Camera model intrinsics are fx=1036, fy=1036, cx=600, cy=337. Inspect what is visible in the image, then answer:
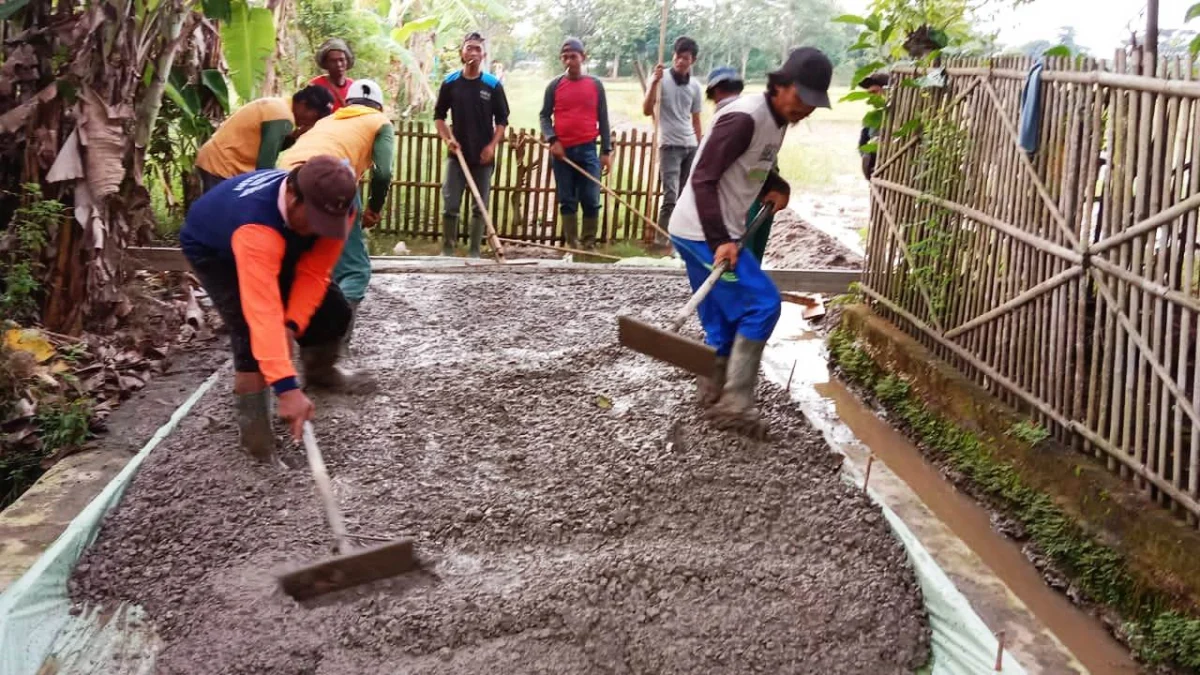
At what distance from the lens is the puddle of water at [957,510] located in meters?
3.40

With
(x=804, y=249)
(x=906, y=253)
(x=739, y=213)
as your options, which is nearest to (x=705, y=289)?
(x=739, y=213)

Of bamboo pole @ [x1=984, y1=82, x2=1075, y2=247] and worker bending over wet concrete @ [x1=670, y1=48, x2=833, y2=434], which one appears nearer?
worker bending over wet concrete @ [x1=670, y1=48, x2=833, y2=434]

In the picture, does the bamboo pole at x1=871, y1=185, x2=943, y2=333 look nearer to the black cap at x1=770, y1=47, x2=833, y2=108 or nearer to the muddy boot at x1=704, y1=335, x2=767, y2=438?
the muddy boot at x1=704, y1=335, x2=767, y2=438

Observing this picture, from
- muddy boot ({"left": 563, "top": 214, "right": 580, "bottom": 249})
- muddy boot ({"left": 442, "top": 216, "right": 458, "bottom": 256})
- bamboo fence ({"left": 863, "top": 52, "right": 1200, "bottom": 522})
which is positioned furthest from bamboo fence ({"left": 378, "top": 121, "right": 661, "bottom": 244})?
bamboo fence ({"left": 863, "top": 52, "right": 1200, "bottom": 522})

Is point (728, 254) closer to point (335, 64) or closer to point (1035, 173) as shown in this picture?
point (1035, 173)

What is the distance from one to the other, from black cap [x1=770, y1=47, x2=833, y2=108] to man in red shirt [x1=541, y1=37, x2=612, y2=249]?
14.3 ft

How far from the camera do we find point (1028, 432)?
4.21 m

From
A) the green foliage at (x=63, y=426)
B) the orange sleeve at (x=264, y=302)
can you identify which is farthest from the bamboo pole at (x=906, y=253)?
the green foliage at (x=63, y=426)

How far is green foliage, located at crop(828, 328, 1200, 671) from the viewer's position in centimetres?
321

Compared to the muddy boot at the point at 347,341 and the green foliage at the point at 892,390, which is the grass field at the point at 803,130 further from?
the muddy boot at the point at 347,341

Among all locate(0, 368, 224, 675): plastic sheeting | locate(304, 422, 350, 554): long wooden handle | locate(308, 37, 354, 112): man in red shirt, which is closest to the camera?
locate(0, 368, 224, 675): plastic sheeting

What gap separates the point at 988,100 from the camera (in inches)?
188

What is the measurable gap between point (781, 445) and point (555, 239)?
5.26 m

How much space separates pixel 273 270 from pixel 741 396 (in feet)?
6.49
